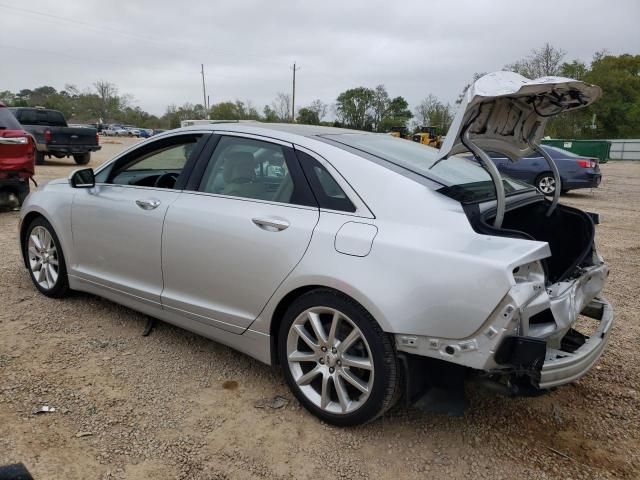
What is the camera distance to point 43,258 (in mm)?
4297

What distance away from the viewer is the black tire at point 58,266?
4.11 meters

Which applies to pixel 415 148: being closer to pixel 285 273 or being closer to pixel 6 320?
pixel 285 273

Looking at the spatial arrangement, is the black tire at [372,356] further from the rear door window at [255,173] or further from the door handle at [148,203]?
the door handle at [148,203]

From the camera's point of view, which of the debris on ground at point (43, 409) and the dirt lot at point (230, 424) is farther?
the debris on ground at point (43, 409)

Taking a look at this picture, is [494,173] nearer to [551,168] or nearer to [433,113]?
[551,168]

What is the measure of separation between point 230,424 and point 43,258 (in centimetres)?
254

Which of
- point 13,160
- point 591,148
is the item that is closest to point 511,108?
point 13,160

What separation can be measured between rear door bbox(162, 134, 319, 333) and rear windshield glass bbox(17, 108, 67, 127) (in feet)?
51.5

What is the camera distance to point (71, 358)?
11.0ft

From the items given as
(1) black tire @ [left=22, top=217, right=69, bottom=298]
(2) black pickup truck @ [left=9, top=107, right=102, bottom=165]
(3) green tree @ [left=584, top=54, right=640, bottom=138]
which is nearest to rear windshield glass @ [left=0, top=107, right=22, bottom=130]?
(1) black tire @ [left=22, top=217, right=69, bottom=298]

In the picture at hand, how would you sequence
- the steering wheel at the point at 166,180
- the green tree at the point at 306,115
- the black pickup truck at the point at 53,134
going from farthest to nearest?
the green tree at the point at 306,115 < the black pickup truck at the point at 53,134 < the steering wheel at the point at 166,180

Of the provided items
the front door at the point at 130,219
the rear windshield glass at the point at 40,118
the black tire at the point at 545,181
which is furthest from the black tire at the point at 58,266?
the rear windshield glass at the point at 40,118

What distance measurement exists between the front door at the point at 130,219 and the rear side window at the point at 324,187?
963mm

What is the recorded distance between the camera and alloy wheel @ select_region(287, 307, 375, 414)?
2525 millimetres
